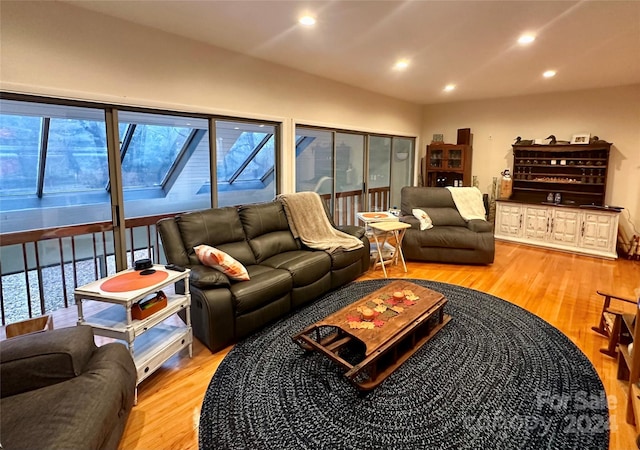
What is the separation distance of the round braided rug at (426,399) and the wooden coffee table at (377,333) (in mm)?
84

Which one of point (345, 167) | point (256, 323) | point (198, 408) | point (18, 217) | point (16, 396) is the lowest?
point (198, 408)

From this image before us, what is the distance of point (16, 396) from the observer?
4.97 ft

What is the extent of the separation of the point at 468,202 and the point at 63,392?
5.42 metres

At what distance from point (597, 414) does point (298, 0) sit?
3.29m

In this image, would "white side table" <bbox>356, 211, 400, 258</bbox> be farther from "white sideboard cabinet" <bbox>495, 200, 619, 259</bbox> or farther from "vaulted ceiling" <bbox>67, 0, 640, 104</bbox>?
"white sideboard cabinet" <bbox>495, 200, 619, 259</bbox>

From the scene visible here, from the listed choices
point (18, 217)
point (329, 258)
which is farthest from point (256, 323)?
point (18, 217)

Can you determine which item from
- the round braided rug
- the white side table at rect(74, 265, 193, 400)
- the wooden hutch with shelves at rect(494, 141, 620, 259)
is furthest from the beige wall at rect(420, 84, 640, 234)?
the white side table at rect(74, 265, 193, 400)

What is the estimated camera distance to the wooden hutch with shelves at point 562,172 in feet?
17.8

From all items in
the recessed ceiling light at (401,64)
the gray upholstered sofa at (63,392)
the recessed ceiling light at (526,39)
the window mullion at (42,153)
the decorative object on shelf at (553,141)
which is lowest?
the gray upholstered sofa at (63,392)

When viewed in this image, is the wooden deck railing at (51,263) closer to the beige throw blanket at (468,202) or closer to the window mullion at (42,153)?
the window mullion at (42,153)

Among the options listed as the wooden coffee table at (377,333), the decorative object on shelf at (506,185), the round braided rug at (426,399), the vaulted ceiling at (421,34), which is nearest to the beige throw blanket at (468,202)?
the decorative object on shelf at (506,185)

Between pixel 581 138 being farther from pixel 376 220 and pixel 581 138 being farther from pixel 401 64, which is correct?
pixel 376 220

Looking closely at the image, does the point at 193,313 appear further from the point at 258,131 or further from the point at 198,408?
the point at 258,131

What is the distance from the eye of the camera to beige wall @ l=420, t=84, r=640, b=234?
5254mm
